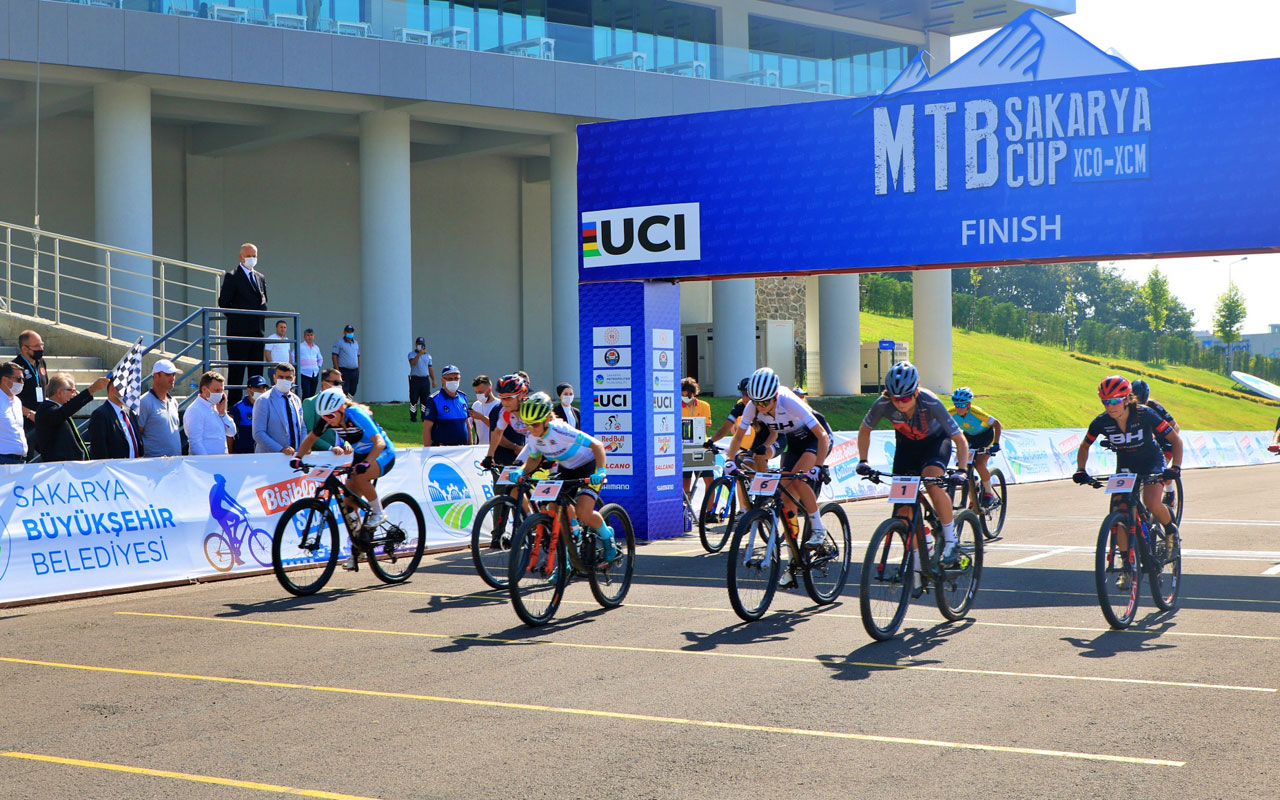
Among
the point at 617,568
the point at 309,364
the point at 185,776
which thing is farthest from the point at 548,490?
the point at 309,364

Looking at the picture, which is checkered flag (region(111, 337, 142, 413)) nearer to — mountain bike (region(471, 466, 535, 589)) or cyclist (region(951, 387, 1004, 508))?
mountain bike (region(471, 466, 535, 589))

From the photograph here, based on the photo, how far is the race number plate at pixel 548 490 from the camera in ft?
33.1

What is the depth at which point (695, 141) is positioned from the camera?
15.9 metres

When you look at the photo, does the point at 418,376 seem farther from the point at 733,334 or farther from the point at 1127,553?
the point at 1127,553

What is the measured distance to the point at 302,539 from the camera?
1180 centimetres

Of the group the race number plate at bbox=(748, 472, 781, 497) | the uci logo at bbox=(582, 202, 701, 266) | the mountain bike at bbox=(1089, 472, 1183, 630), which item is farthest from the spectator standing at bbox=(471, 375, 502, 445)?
the mountain bike at bbox=(1089, 472, 1183, 630)

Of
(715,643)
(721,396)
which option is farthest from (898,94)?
(721,396)

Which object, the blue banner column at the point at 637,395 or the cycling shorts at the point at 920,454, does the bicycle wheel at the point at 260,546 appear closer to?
the blue banner column at the point at 637,395

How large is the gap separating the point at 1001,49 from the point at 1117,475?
606cm

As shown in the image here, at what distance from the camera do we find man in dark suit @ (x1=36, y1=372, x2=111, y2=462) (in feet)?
40.5

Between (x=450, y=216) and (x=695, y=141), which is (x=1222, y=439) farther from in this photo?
(x=695, y=141)

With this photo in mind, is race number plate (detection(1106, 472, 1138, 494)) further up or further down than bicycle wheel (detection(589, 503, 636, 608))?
further up

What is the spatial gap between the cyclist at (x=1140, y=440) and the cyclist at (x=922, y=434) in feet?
4.03

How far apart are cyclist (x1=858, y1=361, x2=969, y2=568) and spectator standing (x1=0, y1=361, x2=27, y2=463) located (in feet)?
25.9
